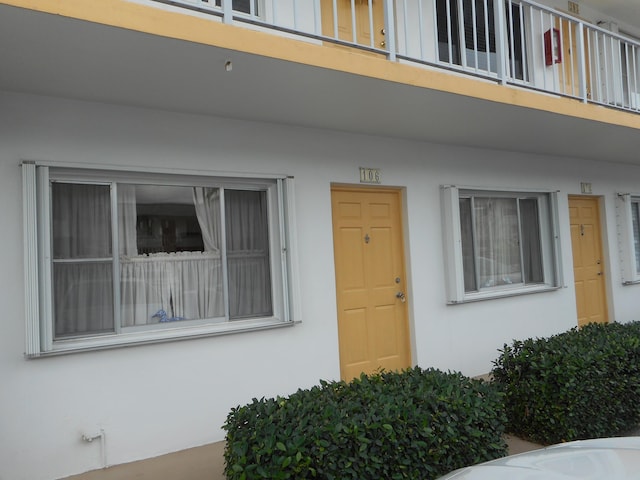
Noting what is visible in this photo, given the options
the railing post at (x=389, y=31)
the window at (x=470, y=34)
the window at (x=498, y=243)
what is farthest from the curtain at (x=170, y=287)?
the window at (x=470, y=34)

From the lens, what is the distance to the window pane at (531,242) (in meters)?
7.35

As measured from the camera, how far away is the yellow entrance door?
792 centimetres

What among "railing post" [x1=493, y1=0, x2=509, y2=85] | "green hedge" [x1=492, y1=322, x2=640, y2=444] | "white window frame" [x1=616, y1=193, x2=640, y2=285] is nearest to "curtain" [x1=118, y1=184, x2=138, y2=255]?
"green hedge" [x1=492, y1=322, x2=640, y2=444]

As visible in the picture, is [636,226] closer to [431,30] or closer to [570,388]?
[431,30]

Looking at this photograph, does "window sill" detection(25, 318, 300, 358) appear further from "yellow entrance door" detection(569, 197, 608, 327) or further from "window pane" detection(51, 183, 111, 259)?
"yellow entrance door" detection(569, 197, 608, 327)

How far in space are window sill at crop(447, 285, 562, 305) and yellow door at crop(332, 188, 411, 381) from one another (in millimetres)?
794

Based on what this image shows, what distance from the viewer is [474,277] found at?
257 inches

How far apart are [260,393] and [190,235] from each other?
1623mm

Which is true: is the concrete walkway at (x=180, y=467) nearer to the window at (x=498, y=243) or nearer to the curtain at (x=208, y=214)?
the curtain at (x=208, y=214)

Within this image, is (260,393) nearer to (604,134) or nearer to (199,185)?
(199,185)

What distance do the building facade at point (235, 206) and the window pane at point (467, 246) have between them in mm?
28

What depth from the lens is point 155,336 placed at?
4.21m

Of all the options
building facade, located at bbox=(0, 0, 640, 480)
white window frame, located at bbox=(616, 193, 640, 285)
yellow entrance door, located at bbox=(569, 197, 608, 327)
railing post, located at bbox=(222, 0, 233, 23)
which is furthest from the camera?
white window frame, located at bbox=(616, 193, 640, 285)

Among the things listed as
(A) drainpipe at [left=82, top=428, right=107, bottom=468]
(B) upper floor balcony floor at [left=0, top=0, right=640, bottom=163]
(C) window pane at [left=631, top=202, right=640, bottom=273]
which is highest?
(B) upper floor balcony floor at [left=0, top=0, right=640, bottom=163]
